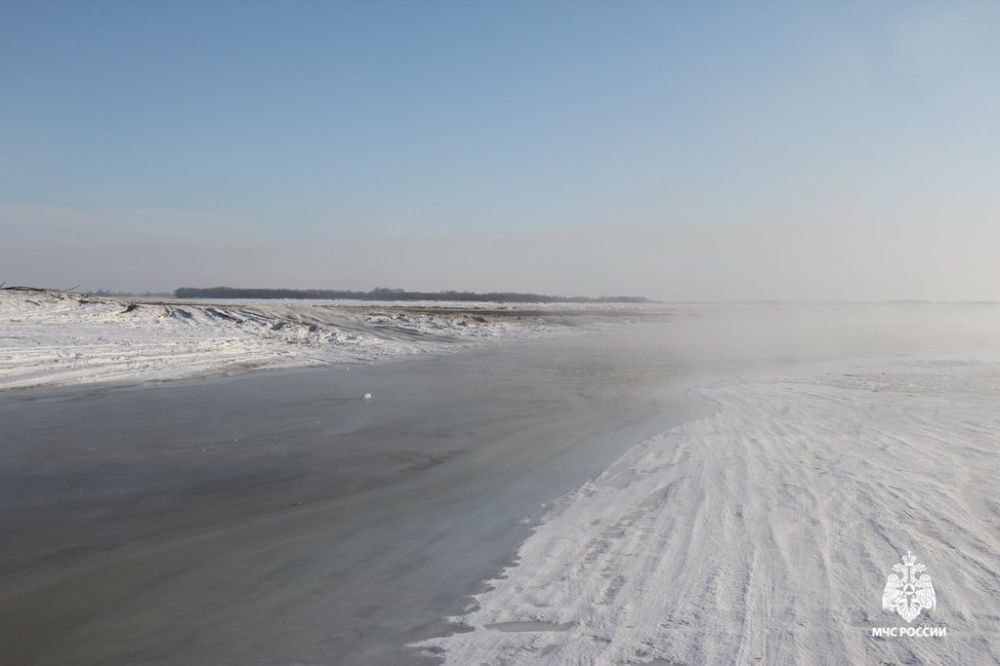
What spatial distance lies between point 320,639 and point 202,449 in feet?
19.3

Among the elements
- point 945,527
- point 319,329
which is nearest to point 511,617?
point 945,527

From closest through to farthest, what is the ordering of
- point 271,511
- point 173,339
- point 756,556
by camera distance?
point 756,556 < point 271,511 < point 173,339

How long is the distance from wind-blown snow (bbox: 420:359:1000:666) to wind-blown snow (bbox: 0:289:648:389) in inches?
507

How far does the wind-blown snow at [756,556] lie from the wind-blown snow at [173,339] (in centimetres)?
1289

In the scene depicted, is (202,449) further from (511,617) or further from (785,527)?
(785,527)

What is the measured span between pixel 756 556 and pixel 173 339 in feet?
64.4

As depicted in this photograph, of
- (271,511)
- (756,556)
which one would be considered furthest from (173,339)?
(756,556)

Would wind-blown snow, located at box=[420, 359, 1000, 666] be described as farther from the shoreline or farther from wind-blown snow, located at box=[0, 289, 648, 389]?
wind-blown snow, located at box=[0, 289, 648, 389]

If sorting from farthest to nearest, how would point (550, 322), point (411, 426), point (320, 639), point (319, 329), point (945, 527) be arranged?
point (550, 322)
point (319, 329)
point (411, 426)
point (945, 527)
point (320, 639)

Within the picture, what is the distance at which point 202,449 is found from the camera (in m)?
9.48

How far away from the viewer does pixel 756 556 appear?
18.0ft

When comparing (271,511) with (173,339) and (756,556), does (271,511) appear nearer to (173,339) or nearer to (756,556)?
(756,556)

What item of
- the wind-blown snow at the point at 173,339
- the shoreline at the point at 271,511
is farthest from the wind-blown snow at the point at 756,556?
the wind-blown snow at the point at 173,339

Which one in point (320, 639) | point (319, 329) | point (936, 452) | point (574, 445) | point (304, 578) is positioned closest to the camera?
point (320, 639)
